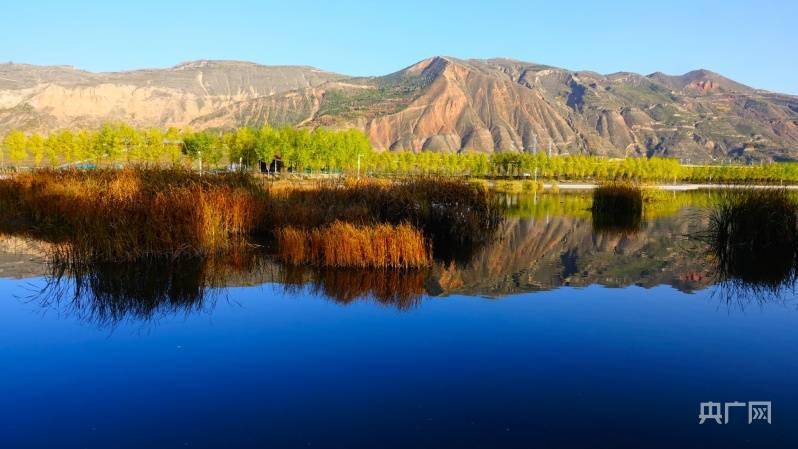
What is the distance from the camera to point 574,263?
12914mm

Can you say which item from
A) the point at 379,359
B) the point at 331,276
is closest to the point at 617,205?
the point at 331,276

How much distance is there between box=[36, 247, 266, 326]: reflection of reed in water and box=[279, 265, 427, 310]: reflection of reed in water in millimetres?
1050

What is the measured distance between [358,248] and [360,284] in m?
1.18

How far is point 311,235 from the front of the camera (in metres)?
11.4

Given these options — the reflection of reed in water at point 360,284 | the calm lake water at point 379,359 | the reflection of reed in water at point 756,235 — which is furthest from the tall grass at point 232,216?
the reflection of reed in water at point 756,235

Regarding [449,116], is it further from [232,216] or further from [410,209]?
[232,216]

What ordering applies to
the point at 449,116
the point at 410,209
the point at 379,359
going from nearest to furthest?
1. the point at 379,359
2. the point at 410,209
3. the point at 449,116

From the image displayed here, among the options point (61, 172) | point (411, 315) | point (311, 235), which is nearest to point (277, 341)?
point (411, 315)

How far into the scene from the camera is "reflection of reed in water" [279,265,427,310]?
8.79m

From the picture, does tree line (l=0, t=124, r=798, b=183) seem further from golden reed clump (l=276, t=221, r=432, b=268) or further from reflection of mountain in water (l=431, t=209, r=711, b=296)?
golden reed clump (l=276, t=221, r=432, b=268)

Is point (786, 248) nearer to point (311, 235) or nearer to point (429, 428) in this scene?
point (311, 235)

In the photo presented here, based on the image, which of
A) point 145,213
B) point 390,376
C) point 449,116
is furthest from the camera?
point 449,116

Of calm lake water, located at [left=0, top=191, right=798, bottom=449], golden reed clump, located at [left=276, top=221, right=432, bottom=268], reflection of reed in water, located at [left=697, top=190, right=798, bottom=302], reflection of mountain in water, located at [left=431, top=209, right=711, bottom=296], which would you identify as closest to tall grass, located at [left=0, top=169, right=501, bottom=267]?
golden reed clump, located at [left=276, top=221, right=432, bottom=268]

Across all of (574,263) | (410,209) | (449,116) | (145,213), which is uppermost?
(449,116)
